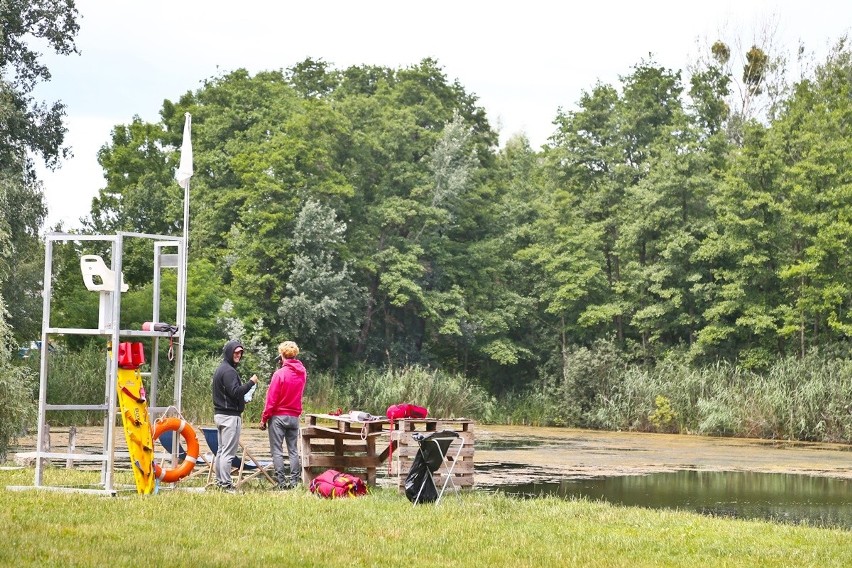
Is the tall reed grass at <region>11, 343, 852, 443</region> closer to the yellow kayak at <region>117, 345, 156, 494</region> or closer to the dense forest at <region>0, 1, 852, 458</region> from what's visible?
the dense forest at <region>0, 1, 852, 458</region>

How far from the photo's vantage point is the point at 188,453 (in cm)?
1431

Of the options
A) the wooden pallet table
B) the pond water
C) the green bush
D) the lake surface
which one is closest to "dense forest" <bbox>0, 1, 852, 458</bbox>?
the lake surface

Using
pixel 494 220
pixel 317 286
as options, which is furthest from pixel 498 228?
pixel 317 286

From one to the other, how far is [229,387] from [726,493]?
28.4 feet

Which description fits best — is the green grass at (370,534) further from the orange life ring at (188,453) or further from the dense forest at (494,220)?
the dense forest at (494,220)

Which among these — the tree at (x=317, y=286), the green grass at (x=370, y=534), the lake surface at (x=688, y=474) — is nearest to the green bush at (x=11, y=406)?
the green grass at (x=370, y=534)

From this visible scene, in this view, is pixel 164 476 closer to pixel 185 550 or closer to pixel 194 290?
pixel 185 550

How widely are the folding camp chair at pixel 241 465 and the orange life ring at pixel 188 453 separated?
612mm

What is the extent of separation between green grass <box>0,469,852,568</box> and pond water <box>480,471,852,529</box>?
3015 mm

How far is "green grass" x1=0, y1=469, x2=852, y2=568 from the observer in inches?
380

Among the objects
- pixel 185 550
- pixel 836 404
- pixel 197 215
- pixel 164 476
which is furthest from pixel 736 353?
pixel 185 550

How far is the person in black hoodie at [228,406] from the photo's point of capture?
14531 mm

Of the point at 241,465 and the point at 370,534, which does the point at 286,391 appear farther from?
the point at 370,534

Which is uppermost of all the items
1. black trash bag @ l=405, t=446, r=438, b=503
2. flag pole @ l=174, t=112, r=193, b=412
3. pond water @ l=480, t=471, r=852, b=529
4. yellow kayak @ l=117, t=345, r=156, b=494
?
flag pole @ l=174, t=112, r=193, b=412
